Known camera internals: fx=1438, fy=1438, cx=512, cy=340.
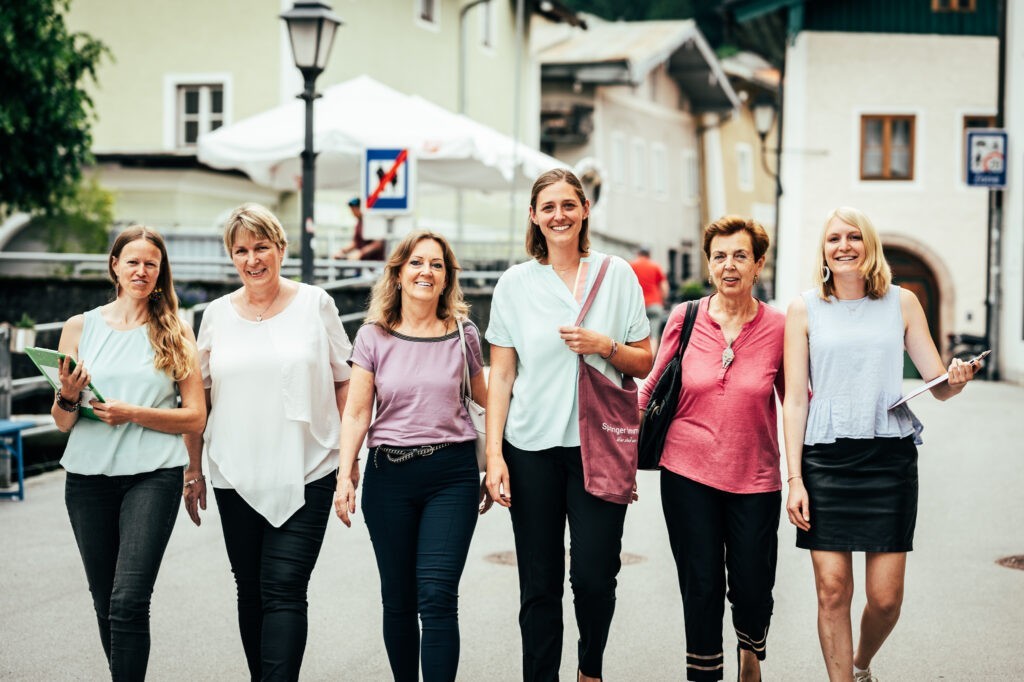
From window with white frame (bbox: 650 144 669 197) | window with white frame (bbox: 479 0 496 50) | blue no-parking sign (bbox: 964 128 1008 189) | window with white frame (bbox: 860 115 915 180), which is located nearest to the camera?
blue no-parking sign (bbox: 964 128 1008 189)

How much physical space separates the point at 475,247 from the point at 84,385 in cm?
2102

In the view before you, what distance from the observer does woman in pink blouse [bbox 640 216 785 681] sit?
4996 millimetres

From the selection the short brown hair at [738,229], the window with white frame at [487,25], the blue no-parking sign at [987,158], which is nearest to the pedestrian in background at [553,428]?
the short brown hair at [738,229]

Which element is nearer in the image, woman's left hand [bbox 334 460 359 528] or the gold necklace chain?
woman's left hand [bbox 334 460 359 528]

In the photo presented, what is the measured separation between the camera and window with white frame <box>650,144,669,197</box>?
143ft

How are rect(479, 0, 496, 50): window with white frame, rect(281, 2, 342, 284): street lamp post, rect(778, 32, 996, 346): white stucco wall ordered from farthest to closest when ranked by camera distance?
rect(479, 0, 496, 50): window with white frame → rect(778, 32, 996, 346): white stucco wall → rect(281, 2, 342, 284): street lamp post

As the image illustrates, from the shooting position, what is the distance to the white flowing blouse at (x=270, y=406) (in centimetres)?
488

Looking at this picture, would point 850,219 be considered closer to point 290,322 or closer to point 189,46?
point 290,322

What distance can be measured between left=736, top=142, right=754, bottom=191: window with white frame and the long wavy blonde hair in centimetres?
4538

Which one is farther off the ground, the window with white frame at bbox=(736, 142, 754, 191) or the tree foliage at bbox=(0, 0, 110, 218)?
the window with white frame at bbox=(736, 142, 754, 191)

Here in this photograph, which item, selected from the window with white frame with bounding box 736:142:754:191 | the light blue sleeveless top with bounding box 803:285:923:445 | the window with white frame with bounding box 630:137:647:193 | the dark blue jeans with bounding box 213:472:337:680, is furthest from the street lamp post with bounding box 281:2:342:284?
the window with white frame with bounding box 736:142:754:191

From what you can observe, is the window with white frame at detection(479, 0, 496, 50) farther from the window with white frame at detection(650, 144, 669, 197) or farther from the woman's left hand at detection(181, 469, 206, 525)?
the woman's left hand at detection(181, 469, 206, 525)

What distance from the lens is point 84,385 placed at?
475 cm

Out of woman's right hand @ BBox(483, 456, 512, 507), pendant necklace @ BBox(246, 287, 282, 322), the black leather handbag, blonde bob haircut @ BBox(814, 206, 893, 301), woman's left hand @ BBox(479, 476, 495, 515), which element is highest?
blonde bob haircut @ BBox(814, 206, 893, 301)
